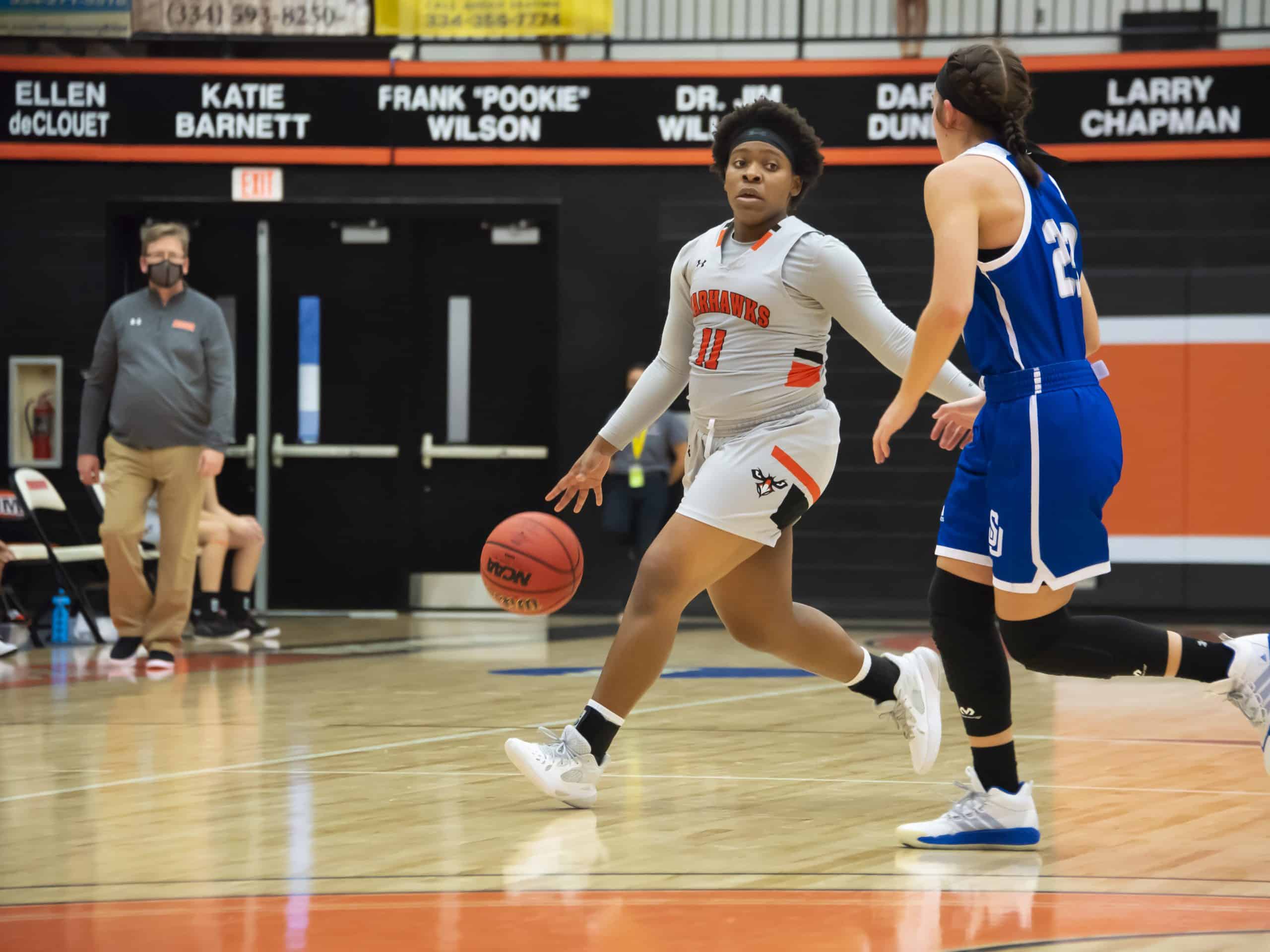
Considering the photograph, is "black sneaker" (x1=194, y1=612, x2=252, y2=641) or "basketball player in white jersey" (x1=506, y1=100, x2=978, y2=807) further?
"black sneaker" (x1=194, y1=612, x2=252, y2=641)

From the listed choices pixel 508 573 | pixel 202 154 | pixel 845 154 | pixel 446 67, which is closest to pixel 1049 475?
pixel 508 573

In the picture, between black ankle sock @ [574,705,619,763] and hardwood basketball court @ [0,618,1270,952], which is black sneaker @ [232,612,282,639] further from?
black ankle sock @ [574,705,619,763]

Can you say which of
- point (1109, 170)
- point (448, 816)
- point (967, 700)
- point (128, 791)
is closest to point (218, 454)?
point (128, 791)

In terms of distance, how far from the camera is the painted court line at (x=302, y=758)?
4.93 meters

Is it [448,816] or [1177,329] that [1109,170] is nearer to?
[1177,329]

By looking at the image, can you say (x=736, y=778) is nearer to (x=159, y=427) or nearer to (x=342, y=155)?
(x=159, y=427)

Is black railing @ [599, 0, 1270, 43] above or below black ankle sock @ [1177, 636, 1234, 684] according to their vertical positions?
above

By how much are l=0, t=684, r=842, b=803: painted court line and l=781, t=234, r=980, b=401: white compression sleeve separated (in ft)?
7.67

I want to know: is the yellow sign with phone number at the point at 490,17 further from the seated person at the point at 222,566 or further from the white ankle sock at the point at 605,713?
the white ankle sock at the point at 605,713

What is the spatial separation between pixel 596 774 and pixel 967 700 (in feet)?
3.47

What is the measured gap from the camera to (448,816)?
4.49 meters

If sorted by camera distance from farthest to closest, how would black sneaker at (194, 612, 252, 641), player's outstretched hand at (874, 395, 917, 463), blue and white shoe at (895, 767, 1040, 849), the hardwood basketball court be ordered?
1. black sneaker at (194, 612, 252, 641)
2. blue and white shoe at (895, 767, 1040, 849)
3. player's outstretched hand at (874, 395, 917, 463)
4. the hardwood basketball court

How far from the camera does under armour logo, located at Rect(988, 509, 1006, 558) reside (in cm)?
381

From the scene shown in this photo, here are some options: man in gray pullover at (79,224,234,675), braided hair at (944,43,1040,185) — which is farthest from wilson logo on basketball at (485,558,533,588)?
man in gray pullover at (79,224,234,675)
